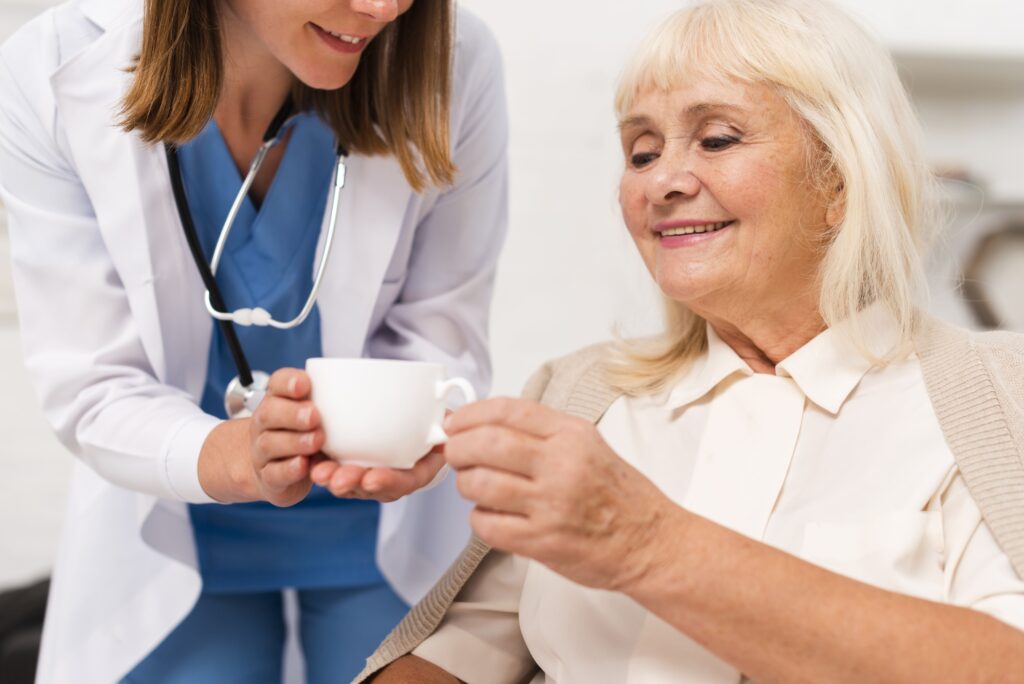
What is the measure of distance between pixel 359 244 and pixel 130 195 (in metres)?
0.29

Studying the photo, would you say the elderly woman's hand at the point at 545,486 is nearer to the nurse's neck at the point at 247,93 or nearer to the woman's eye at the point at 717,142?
the woman's eye at the point at 717,142

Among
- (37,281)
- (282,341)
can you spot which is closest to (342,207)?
(282,341)

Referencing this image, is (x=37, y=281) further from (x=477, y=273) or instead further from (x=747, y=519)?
(x=747, y=519)

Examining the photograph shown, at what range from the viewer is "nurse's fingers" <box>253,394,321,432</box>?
868mm

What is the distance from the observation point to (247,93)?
4.38ft

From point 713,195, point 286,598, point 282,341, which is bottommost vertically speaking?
point 286,598

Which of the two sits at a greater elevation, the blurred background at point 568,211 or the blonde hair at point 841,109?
the blonde hair at point 841,109

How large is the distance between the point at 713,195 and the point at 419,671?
1.94 feet

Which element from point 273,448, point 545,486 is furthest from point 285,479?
point 545,486

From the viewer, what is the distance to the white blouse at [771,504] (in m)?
1.00

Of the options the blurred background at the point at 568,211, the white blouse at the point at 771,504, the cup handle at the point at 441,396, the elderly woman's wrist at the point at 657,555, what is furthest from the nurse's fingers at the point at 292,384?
the blurred background at the point at 568,211

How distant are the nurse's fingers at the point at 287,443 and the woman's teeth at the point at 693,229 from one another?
19.0 inches

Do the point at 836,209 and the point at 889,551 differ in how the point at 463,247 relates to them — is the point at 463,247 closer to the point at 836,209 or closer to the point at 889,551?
the point at 836,209

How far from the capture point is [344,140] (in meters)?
1.37
